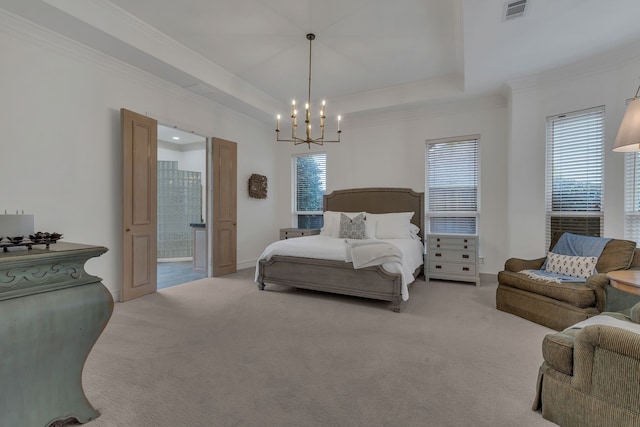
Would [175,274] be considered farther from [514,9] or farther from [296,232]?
[514,9]

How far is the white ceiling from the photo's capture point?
2893 mm

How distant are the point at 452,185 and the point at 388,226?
1399mm

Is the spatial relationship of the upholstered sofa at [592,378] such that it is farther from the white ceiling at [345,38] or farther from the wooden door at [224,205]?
the wooden door at [224,205]

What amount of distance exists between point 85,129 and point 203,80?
1.59 metres

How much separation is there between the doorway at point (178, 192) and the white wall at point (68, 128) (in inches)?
119

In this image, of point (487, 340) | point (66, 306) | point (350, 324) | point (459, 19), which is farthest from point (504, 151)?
point (66, 306)

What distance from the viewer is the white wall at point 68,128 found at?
2.88m

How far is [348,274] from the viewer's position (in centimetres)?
364

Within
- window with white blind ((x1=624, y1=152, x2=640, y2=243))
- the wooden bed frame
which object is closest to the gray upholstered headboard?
the wooden bed frame

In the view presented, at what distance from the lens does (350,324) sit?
3.00 m

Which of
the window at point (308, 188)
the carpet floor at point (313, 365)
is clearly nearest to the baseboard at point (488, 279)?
the carpet floor at point (313, 365)

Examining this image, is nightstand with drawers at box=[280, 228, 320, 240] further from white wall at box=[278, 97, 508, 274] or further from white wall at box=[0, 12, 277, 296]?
white wall at box=[0, 12, 277, 296]

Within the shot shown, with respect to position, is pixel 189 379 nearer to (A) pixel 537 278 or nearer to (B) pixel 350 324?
(B) pixel 350 324

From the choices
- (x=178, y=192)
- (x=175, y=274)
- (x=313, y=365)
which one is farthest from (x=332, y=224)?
(x=178, y=192)
